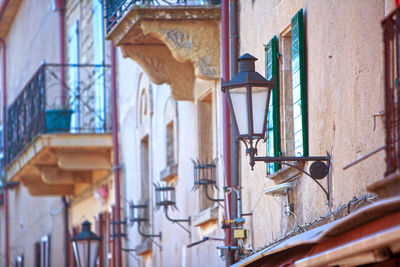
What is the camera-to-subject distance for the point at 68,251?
24344 millimetres

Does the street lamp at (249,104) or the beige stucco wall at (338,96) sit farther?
the street lamp at (249,104)

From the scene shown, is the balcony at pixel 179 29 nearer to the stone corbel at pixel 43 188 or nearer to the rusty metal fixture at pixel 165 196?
the rusty metal fixture at pixel 165 196

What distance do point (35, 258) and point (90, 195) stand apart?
652 cm

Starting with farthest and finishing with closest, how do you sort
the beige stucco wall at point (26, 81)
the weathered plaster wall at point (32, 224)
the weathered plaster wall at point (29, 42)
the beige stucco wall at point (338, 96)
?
the weathered plaster wall at point (29, 42) → the beige stucco wall at point (26, 81) → the weathered plaster wall at point (32, 224) → the beige stucco wall at point (338, 96)

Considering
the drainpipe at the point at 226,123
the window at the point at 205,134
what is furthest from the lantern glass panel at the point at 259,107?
the window at the point at 205,134

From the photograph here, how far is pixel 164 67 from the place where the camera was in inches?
563

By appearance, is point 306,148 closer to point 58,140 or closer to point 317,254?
point 317,254

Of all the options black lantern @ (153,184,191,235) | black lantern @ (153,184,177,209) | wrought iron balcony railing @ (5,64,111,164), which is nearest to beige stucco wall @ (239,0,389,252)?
black lantern @ (153,184,191,235)

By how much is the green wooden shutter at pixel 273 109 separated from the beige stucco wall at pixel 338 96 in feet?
0.56

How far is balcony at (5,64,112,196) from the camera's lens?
1953 centimetres

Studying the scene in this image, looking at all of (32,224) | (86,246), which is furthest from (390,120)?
(32,224)

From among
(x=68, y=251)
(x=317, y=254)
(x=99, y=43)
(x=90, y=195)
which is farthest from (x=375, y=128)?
(x=68, y=251)

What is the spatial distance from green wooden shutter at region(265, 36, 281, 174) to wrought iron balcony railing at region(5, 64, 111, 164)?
845 cm

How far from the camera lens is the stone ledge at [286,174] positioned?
9992 millimetres
